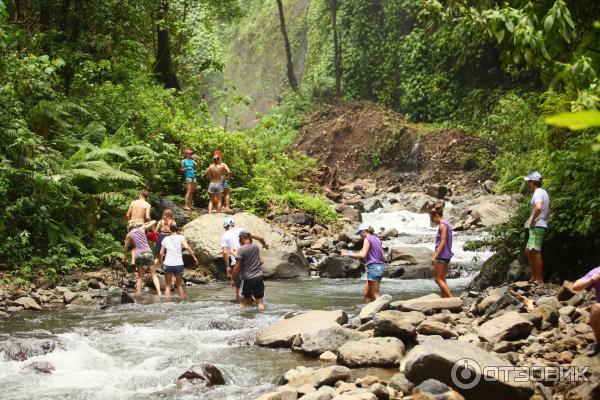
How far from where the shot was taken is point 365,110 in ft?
114

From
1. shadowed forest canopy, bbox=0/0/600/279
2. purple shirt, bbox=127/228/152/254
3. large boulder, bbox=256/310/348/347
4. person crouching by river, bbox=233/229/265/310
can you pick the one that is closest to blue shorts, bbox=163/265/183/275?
purple shirt, bbox=127/228/152/254

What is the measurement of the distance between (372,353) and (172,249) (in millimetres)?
6206

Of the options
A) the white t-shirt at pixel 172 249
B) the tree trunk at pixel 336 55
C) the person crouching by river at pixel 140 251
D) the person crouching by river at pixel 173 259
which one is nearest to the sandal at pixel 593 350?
the person crouching by river at pixel 173 259

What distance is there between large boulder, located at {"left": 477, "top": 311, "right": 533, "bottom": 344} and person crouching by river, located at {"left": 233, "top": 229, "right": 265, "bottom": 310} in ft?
14.7

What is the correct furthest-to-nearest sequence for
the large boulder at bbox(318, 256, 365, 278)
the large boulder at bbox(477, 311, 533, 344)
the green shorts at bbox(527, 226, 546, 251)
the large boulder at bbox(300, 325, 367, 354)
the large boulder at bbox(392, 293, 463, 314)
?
the large boulder at bbox(318, 256, 365, 278) < the green shorts at bbox(527, 226, 546, 251) < the large boulder at bbox(392, 293, 463, 314) < the large boulder at bbox(300, 325, 367, 354) < the large boulder at bbox(477, 311, 533, 344)

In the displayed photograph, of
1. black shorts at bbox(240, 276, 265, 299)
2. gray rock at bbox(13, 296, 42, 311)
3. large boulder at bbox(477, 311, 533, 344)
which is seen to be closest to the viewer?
large boulder at bbox(477, 311, 533, 344)

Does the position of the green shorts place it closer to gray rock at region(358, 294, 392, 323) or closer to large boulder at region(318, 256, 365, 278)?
gray rock at region(358, 294, 392, 323)

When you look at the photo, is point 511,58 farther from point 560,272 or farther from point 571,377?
point 560,272

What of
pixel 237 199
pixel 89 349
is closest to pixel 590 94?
pixel 89 349

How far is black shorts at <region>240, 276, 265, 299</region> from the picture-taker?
1110 centimetres

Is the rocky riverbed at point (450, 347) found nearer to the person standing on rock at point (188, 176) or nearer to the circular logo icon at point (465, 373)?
the circular logo icon at point (465, 373)

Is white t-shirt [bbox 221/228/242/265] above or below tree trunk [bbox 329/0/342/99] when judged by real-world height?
below

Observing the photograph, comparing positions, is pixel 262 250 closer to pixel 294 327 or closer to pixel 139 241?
pixel 139 241

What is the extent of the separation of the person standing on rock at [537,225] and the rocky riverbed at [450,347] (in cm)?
37
